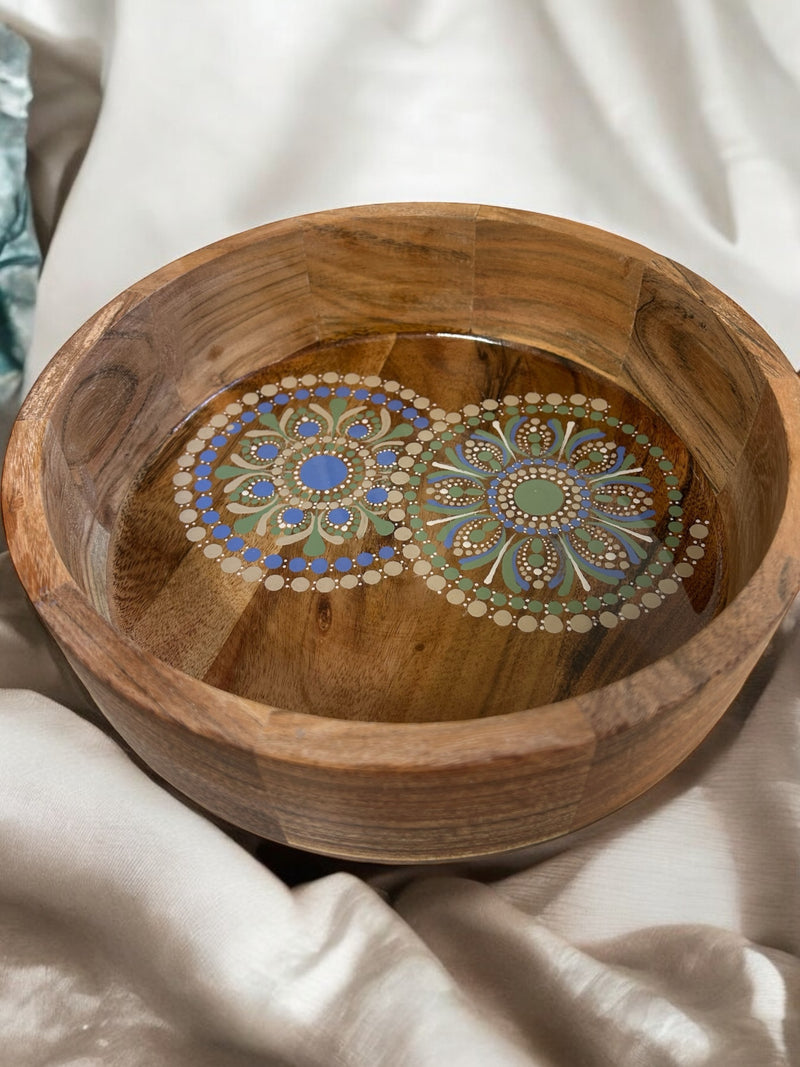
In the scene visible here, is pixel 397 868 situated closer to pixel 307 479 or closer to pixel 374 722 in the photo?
pixel 374 722

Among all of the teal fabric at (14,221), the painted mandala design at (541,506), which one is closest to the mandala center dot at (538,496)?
the painted mandala design at (541,506)

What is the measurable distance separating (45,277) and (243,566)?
505mm

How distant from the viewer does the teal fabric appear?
1.02 metres

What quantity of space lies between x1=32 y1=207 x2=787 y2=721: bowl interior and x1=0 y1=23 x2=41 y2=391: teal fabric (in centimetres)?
27

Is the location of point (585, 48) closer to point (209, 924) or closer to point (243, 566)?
point (243, 566)

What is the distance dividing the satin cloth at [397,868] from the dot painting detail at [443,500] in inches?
5.8

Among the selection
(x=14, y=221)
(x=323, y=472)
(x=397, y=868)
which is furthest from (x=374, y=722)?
(x=14, y=221)

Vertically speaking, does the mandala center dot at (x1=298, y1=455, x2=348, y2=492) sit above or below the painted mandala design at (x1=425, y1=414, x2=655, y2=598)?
below

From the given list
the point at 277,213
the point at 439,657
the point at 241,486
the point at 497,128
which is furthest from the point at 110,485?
the point at 497,128

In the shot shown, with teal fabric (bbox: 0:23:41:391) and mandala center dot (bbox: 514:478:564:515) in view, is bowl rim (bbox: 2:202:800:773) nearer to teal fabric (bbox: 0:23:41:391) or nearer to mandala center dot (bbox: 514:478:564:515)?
mandala center dot (bbox: 514:478:564:515)

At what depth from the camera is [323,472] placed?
0.86m

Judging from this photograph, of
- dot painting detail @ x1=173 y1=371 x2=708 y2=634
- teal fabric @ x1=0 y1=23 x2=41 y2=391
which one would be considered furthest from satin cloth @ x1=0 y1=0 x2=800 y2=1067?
dot painting detail @ x1=173 y1=371 x2=708 y2=634

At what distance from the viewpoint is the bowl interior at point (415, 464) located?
73 centimetres

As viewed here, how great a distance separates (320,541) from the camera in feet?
2.65
